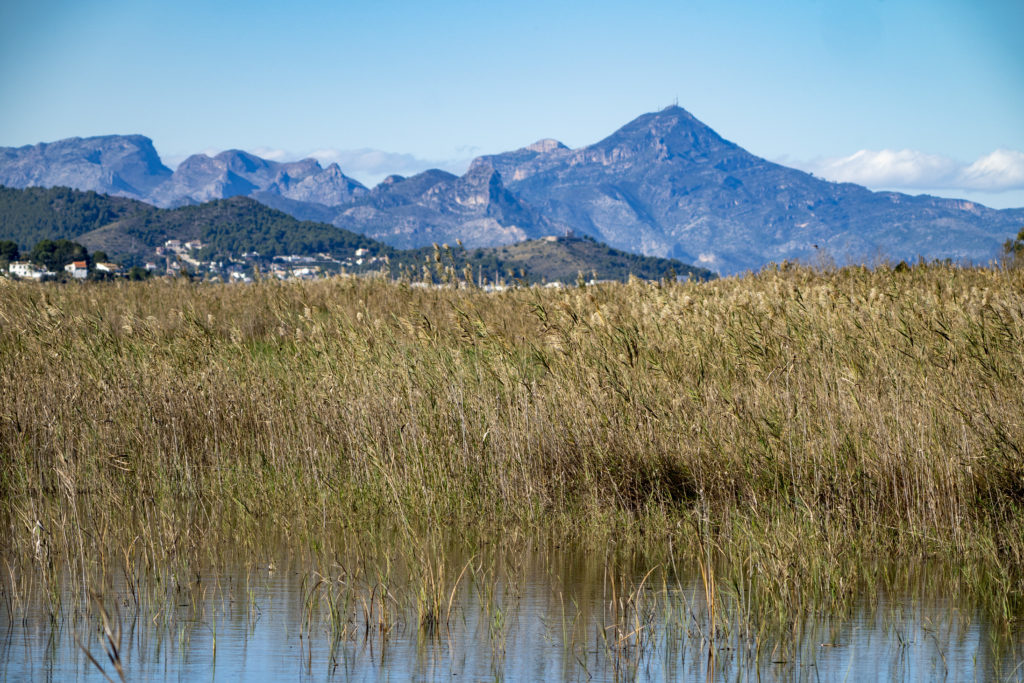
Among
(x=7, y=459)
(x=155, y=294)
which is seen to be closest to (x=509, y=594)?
(x=7, y=459)

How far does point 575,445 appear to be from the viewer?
6188 mm

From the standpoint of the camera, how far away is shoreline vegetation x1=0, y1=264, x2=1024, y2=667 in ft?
15.5

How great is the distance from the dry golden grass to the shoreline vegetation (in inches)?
1.0

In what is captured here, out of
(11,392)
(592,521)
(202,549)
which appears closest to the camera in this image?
(202,549)

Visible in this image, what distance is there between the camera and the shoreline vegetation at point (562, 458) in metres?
4.72

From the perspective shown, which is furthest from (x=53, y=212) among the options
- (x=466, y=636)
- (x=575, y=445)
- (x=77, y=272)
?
(x=466, y=636)

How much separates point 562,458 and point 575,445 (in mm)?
149

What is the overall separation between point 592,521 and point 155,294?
1052 cm

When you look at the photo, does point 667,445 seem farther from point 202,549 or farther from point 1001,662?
point 202,549

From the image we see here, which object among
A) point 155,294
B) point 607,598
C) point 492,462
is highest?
point 155,294

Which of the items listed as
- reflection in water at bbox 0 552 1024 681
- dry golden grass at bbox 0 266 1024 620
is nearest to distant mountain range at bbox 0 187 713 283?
dry golden grass at bbox 0 266 1024 620

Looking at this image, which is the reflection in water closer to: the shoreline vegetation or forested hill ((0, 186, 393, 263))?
the shoreline vegetation

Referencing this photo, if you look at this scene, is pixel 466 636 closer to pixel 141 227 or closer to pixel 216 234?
pixel 216 234

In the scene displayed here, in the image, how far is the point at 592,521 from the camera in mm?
5590
